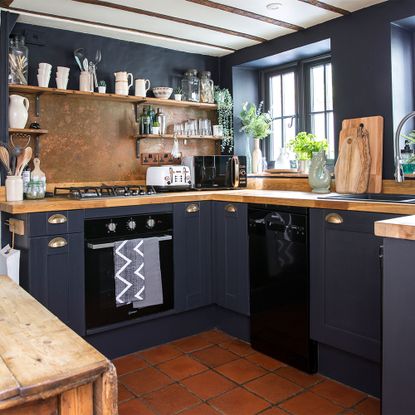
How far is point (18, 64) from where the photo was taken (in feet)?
10.0

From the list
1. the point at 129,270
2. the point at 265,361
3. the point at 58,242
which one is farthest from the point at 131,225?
→ the point at 265,361

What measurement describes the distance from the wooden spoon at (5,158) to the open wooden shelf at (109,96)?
432 millimetres

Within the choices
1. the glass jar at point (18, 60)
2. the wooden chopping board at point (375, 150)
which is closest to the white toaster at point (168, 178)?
the glass jar at point (18, 60)

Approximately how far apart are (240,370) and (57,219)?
1.35 meters

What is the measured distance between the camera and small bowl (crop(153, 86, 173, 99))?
3717 millimetres

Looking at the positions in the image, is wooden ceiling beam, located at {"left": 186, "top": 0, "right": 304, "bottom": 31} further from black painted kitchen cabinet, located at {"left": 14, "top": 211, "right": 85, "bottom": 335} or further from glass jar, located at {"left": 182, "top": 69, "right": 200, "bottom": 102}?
black painted kitchen cabinet, located at {"left": 14, "top": 211, "right": 85, "bottom": 335}

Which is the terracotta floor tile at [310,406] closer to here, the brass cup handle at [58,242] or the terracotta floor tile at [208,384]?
the terracotta floor tile at [208,384]

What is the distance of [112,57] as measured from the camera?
3.59 metres

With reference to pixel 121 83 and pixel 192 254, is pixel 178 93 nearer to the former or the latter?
pixel 121 83

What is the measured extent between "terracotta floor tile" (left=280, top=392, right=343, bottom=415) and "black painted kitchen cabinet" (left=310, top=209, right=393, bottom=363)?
0.29 meters

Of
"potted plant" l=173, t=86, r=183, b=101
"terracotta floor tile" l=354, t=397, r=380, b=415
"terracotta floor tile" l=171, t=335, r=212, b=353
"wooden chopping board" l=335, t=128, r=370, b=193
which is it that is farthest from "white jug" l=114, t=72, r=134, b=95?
"terracotta floor tile" l=354, t=397, r=380, b=415

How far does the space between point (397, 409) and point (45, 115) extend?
9.25 ft

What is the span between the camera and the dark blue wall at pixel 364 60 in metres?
2.92

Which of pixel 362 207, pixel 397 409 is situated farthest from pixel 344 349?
pixel 397 409
